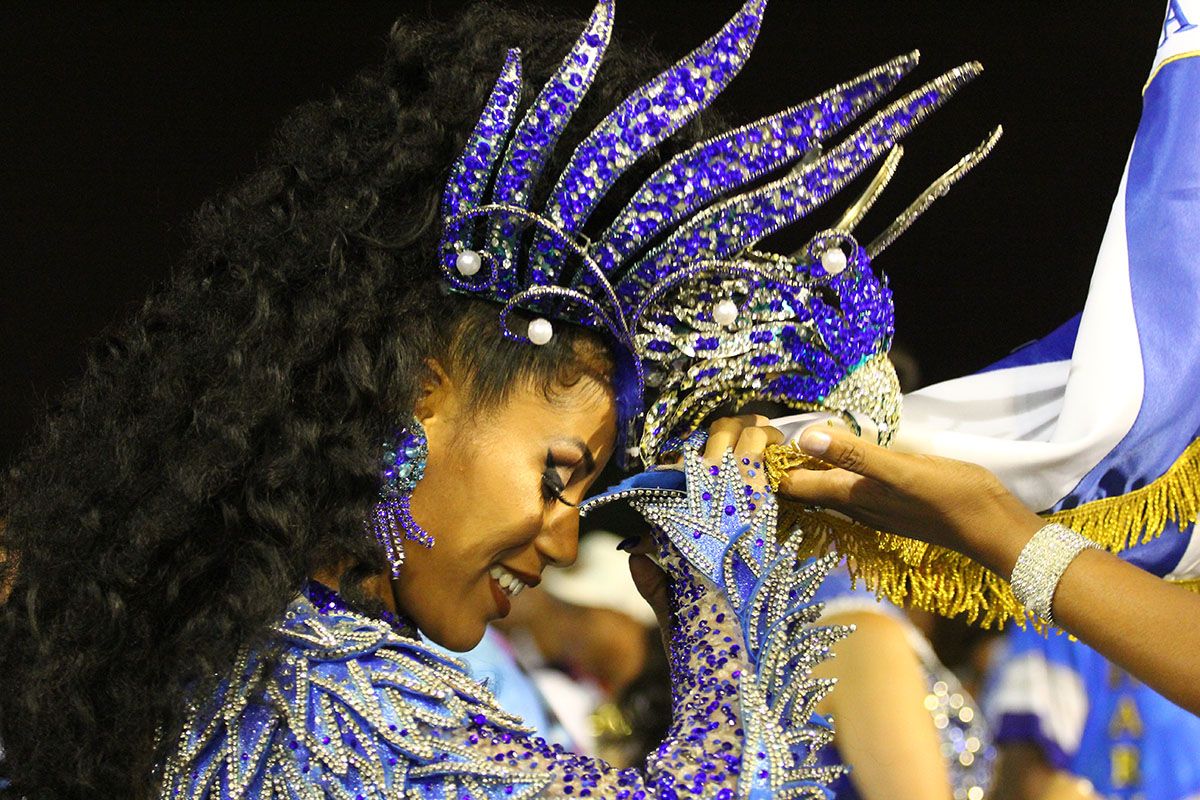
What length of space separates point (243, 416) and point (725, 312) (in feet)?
1.54

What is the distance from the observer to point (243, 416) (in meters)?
1.22

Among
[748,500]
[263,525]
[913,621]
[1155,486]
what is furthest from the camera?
[913,621]

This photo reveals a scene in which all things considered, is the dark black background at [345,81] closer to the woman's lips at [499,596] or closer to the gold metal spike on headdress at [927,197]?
the gold metal spike on headdress at [927,197]

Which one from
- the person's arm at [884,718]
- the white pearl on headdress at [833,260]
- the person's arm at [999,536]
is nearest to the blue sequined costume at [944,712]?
the person's arm at [884,718]

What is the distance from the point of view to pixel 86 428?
1.32 metres

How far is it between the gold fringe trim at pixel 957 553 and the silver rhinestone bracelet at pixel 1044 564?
13 centimetres

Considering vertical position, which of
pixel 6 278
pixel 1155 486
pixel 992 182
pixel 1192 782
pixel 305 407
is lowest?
pixel 1192 782

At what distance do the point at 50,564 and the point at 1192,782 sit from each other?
137 centimetres

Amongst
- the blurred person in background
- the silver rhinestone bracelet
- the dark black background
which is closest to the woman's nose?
the silver rhinestone bracelet

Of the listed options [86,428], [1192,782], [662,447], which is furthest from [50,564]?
[1192,782]

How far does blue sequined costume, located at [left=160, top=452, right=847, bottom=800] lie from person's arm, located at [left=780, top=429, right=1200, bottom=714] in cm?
18

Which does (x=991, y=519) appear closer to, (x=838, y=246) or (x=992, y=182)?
(x=838, y=246)

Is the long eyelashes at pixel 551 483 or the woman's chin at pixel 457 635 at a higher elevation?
the long eyelashes at pixel 551 483

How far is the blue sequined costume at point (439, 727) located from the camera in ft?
3.81
